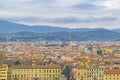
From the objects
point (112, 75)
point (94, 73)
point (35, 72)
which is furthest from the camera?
point (35, 72)

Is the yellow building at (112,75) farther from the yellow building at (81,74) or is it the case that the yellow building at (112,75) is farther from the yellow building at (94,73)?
the yellow building at (81,74)

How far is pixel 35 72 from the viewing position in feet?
212

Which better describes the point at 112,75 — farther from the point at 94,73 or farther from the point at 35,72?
the point at 35,72

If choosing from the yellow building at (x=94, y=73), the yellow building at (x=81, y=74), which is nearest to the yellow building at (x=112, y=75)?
the yellow building at (x=94, y=73)

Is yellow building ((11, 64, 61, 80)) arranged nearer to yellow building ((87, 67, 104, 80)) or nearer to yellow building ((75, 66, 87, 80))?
yellow building ((75, 66, 87, 80))

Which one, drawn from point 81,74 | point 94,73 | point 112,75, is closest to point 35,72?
point 81,74

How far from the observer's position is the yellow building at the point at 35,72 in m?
63.5

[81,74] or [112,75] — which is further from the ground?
[112,75]

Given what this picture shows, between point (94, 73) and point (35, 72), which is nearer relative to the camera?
point (94, 73)

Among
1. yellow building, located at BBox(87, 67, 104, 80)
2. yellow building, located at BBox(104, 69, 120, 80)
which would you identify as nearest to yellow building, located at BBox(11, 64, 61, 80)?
yellow building, located at BBox(87, 67, 104, 80)

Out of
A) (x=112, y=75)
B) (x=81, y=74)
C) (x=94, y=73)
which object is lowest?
(x=81, y=74)

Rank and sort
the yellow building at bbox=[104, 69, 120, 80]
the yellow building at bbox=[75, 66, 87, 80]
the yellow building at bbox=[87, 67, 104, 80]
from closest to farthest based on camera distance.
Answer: the yellow building at bbox=[104, 69, 120, 80], the yellow building at bbox=[87, 67, 104, 80], the yellow building at bbox=[75, 66, 87, 80]

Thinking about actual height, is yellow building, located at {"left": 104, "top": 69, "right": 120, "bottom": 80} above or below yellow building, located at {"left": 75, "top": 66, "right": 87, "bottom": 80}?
above

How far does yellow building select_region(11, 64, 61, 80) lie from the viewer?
6347 centimetres
